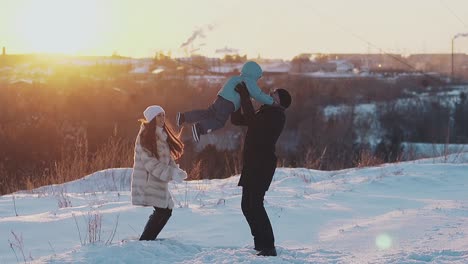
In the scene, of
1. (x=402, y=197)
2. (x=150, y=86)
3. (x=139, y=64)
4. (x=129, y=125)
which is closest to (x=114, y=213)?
(x=402, y=197)

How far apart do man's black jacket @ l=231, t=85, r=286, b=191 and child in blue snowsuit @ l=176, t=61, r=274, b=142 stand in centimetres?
9

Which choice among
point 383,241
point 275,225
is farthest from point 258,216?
point 275,225

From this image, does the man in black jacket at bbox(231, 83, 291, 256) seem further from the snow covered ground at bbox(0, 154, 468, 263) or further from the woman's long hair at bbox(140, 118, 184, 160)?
the woman's long hair at bbox(140, 118, 184, 160)

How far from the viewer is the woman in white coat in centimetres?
629

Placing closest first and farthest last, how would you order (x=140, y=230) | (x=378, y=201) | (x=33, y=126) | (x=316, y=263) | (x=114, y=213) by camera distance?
(x=316, y=263) < (x=140, y=230) < (x=114, y=213) < (x=378, y=201) < (x=33, y=126)

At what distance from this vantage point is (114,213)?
28.2 feet

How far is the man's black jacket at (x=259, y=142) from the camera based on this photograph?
6.08m

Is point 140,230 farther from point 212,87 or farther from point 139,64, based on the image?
point 139,64

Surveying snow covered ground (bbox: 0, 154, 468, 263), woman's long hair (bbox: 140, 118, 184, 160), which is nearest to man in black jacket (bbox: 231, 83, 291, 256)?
snow covered ground (bbox: 0, 154, 468, 263)

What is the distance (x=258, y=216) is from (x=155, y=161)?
1.09 m

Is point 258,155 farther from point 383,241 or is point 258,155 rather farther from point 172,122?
point 172,122

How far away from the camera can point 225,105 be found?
6.19m

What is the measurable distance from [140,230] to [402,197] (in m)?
4.84

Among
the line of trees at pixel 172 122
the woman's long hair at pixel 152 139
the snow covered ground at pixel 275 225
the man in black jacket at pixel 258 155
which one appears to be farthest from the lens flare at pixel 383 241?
the line of trees at pixel 172 122
